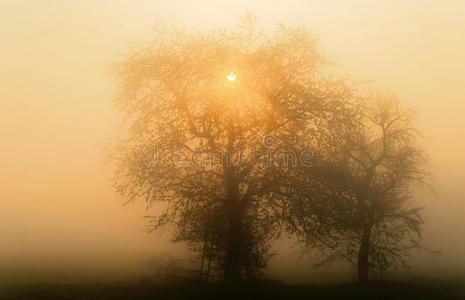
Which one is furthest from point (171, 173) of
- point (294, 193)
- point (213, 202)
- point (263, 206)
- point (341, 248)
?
point (341, 248)

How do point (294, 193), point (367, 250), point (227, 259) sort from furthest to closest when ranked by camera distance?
1. point (367, 250)
2. point (227, 259)
3. point (294, 193)

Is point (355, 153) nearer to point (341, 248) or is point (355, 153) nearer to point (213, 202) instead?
point (341, 248)

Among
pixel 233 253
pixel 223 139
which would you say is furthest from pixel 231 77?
pixel 233 253

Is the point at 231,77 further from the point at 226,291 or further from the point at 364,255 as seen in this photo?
the point at 364,255

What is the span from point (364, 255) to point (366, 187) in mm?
2825

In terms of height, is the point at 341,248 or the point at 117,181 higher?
the point at 117,181

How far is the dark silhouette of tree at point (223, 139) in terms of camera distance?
14.9 meters

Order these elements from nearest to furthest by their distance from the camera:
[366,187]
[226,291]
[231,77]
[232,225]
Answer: [226,291]
[232,225]
[231,77]
[366,187]

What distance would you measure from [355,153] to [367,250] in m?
4.05

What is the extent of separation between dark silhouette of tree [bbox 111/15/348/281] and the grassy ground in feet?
3.61

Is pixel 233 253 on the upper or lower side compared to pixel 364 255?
lower

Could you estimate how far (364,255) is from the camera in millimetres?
17547

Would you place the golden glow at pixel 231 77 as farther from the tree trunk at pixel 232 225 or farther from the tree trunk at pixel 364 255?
the tree trunk at pixel 364 255

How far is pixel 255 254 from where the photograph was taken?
1558 cm
